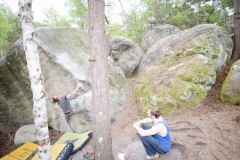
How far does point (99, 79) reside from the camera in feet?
11.4

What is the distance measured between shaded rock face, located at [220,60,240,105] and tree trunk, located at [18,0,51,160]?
681 centimetres

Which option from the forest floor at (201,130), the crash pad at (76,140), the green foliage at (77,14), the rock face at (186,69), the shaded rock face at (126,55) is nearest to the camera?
the forest floor at (201,130)

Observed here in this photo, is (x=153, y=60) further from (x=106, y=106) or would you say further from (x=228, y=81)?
(x=106, y=106)

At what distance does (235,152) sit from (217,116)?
1896 mm

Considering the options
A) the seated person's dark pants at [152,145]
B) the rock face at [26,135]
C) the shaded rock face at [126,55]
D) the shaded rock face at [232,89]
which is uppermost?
the shaded rock face at [126,55]

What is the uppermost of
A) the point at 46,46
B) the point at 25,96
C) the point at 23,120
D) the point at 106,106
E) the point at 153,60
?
the point at 46,46

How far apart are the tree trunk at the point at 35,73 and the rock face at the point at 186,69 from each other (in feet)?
13.9

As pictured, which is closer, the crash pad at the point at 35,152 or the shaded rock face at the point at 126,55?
the crash pad at the point at 35,152

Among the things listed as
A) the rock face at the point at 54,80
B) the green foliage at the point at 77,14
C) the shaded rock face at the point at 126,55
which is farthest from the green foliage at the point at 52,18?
the rock face at the point at 54,80

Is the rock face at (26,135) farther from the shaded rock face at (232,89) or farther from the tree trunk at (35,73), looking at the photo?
the shaded rock face at (232,89)

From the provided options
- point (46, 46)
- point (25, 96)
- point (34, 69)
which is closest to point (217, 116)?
point (34, 69)

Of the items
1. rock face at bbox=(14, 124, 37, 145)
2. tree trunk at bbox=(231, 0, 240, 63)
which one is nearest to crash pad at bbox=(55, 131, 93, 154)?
rock face at bbox=(14, 124, 37, 145)

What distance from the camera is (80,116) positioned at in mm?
6637

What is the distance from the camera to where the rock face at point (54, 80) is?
6449 millimetres
